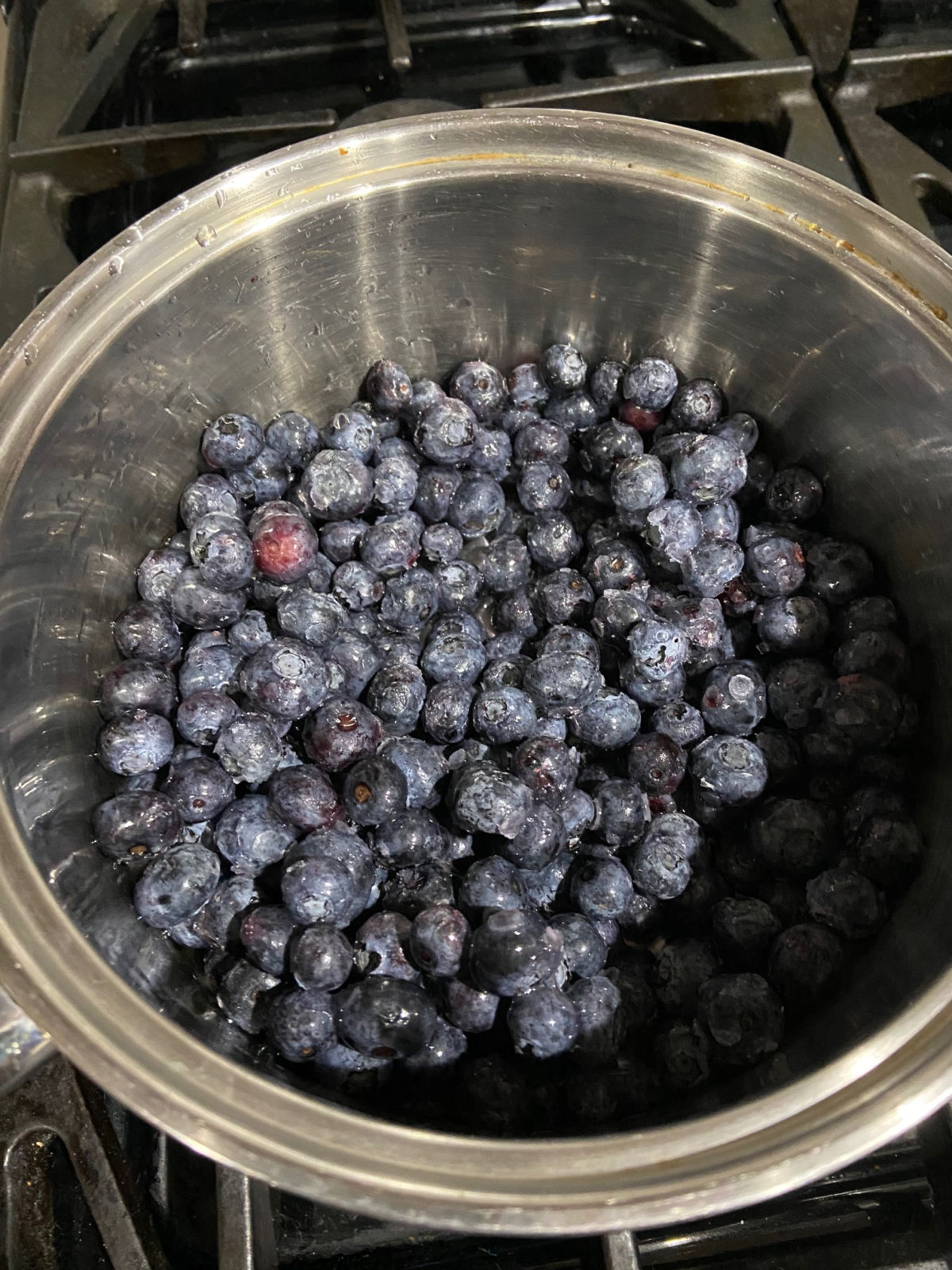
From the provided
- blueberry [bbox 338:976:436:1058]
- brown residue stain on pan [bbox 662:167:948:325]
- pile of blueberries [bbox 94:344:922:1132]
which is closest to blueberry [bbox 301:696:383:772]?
pile of blueberries [bbox 94:344:922:1132]

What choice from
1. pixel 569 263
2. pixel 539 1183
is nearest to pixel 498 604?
pixel 569 263

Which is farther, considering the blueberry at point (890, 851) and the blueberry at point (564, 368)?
the blueberry at point (564, 368)

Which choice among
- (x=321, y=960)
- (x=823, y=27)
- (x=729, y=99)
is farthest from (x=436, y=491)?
(x=823, y=27)

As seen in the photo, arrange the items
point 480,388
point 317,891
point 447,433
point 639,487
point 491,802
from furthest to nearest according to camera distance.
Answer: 1. point 480,388
2. point 447,433
3. point 639,487
4. point 491,802
5. point 317,891

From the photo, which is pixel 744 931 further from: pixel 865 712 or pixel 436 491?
pixel 436 491

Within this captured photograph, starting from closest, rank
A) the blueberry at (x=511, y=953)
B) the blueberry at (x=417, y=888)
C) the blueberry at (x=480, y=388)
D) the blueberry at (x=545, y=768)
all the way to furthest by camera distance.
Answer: the blueberry at (x=511, y=953) → the blueberry at (x=417, y=888) → the blueberry at (x=545, y=768) → the blueberry at (x=480, y=388)

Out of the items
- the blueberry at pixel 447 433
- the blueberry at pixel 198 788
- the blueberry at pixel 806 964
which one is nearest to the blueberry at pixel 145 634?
the blueberry at pixel 198 788

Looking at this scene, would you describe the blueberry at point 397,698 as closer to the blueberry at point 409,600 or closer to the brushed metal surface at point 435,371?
the blueberry at point 409,600
